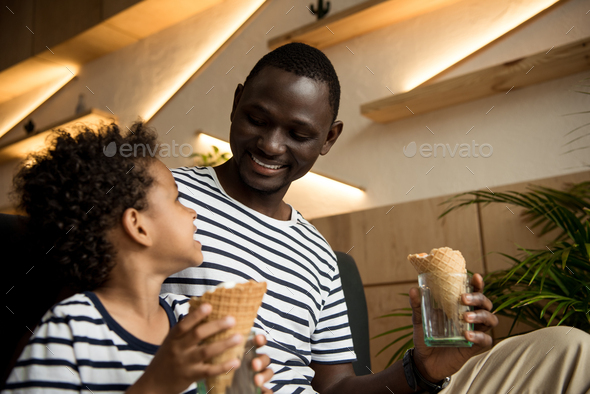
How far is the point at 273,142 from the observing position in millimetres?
1114

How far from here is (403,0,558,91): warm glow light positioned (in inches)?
85.0

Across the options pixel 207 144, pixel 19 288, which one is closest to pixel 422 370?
pixel 19 288

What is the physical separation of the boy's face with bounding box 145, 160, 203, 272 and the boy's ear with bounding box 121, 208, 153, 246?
0.04ft

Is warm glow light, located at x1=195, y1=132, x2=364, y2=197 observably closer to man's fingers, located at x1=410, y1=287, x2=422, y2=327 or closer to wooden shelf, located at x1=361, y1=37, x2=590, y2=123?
wooden shelf, located at x1=361, y1=37, x2=590, y2=123

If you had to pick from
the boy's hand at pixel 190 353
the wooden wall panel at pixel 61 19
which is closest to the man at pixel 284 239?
the boy's hand at pixel 190 353

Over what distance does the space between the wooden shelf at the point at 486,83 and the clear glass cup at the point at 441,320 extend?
1.46 meters

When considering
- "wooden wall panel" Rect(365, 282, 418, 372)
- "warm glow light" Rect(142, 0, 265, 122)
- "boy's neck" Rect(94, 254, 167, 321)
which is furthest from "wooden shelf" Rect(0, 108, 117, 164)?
"boy's neck" Rect(94, 254, 167, 321)

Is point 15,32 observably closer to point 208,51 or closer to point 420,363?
point 208,51

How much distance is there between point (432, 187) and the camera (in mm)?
2295

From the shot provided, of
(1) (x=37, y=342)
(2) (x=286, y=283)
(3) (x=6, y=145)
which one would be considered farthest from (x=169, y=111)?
(1) (x=37, y=342)

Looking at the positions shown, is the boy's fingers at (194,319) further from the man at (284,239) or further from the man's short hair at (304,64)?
the man's short hair at (304,64)

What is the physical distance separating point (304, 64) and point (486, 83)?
1.23m

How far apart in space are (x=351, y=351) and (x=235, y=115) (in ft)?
2.14

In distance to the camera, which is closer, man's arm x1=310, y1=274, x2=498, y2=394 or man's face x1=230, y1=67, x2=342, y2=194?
man's arm x1=310, y1=274, x2=498, y2=394
